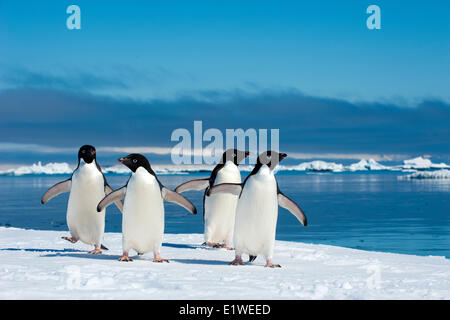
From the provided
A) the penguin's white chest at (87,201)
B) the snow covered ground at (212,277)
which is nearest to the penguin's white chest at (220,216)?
the snow covered ground at (212,277)

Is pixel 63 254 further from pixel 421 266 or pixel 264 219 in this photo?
pixel 421 266

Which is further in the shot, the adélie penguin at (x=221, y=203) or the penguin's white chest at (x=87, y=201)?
the adélie penguin at (x=221, y=203)

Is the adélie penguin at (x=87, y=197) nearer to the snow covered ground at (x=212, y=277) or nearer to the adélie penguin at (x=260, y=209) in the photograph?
the snow covered ground at (x=212, y=277)

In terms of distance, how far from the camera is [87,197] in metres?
7.80

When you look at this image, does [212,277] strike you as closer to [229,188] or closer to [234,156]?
[229,188]

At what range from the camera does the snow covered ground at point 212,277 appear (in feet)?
15.9

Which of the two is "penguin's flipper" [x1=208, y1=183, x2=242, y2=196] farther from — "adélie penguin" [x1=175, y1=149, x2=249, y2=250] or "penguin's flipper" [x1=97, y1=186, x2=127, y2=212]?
"adélie penguin" [x1=175, y1=149, x2=249, y2=250]

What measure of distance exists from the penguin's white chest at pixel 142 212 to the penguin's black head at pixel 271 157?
4.28ft

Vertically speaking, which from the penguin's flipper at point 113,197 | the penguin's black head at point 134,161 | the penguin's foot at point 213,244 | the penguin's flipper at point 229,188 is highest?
the penguin's black head at point 134,161

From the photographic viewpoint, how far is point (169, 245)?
9.60 meters

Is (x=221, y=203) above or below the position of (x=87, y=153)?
below

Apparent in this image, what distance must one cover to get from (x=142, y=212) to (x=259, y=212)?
1.38 metres

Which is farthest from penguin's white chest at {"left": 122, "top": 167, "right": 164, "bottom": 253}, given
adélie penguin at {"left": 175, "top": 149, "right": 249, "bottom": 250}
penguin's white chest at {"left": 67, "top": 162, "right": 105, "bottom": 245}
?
adélie penguin at {"left": 175, "top": 149, "right": 249, "bottom": 250}

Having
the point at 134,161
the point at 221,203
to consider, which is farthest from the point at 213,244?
the point at 134,161
